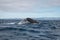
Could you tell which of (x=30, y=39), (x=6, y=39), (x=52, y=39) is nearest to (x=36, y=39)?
(x=30, y=39)

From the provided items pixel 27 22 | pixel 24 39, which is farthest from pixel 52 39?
pixel 27 22

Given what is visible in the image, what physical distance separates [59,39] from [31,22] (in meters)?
25.2

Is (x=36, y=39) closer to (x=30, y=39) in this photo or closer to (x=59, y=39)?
(x=30, y=39)

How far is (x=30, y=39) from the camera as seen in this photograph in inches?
707

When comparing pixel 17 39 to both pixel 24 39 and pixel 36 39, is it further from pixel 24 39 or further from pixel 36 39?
pixel 36 39

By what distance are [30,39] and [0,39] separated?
3.45 m

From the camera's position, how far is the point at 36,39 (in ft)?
59.1

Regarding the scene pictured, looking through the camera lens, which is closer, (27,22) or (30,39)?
(30,39)

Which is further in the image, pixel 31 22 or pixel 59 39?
pixel 31 22

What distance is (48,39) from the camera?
58.4ft

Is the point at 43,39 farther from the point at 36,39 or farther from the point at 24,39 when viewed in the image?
the point at 24,39

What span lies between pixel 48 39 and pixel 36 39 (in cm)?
139

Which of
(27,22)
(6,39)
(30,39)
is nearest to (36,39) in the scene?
(30,39)

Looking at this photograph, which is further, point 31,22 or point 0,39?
point 31,22
